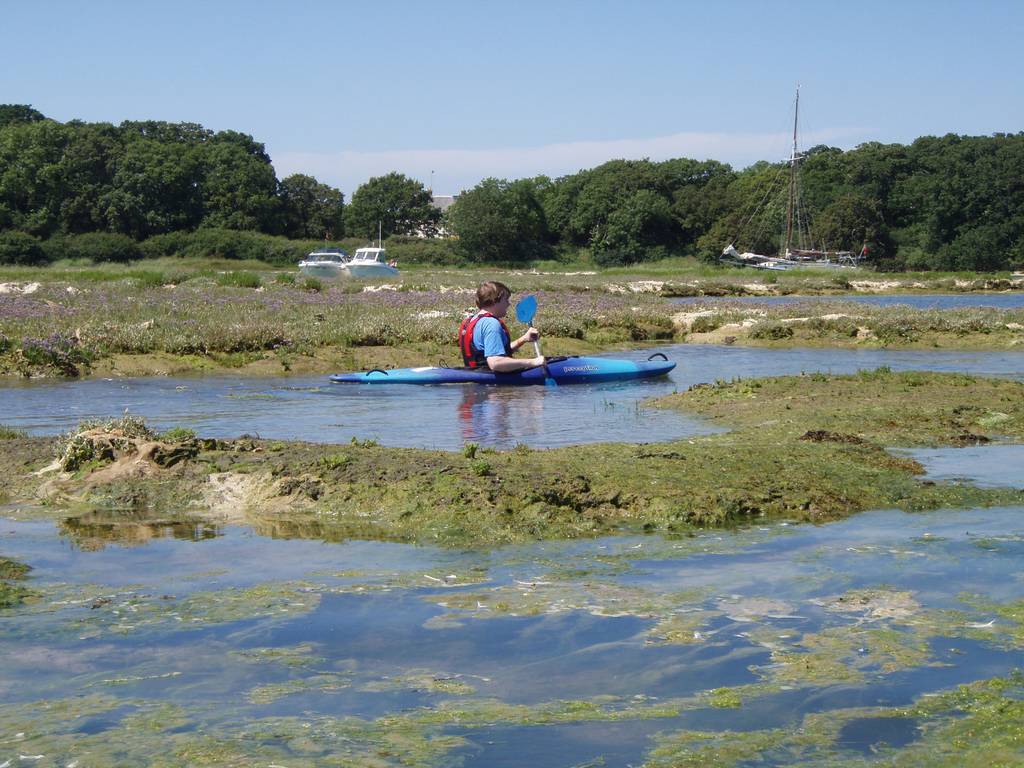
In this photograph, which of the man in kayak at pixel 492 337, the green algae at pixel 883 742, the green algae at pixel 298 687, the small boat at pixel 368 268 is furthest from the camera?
the small boat at pixel 368 268

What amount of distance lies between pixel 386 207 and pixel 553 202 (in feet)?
42.0

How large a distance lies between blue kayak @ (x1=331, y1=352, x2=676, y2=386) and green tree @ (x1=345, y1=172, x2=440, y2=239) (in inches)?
2866

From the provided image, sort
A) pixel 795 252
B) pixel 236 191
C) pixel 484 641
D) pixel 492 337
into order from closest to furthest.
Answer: pixel 484 641, pixel 492 337, pixel 795 252, pixel 236 191

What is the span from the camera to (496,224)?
8062cm

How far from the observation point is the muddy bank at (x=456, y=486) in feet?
24.4

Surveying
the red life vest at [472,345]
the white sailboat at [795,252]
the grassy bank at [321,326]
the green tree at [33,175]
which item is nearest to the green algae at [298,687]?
the red life vest at [472,345]

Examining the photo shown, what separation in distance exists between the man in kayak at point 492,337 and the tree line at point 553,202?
184ft

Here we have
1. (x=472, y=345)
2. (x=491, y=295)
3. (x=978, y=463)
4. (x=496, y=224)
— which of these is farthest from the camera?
(x=496, y=224)

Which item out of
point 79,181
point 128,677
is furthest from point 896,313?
point 79,181

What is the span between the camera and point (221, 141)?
8875 centimetres

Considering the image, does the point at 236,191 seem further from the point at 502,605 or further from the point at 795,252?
the point at 502,605

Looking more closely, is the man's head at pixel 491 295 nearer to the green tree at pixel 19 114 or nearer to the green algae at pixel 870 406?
the green algae at pixel 870 406

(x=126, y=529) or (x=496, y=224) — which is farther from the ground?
(x=496, y=224)

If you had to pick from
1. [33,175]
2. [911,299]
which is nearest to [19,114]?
[33,175]
